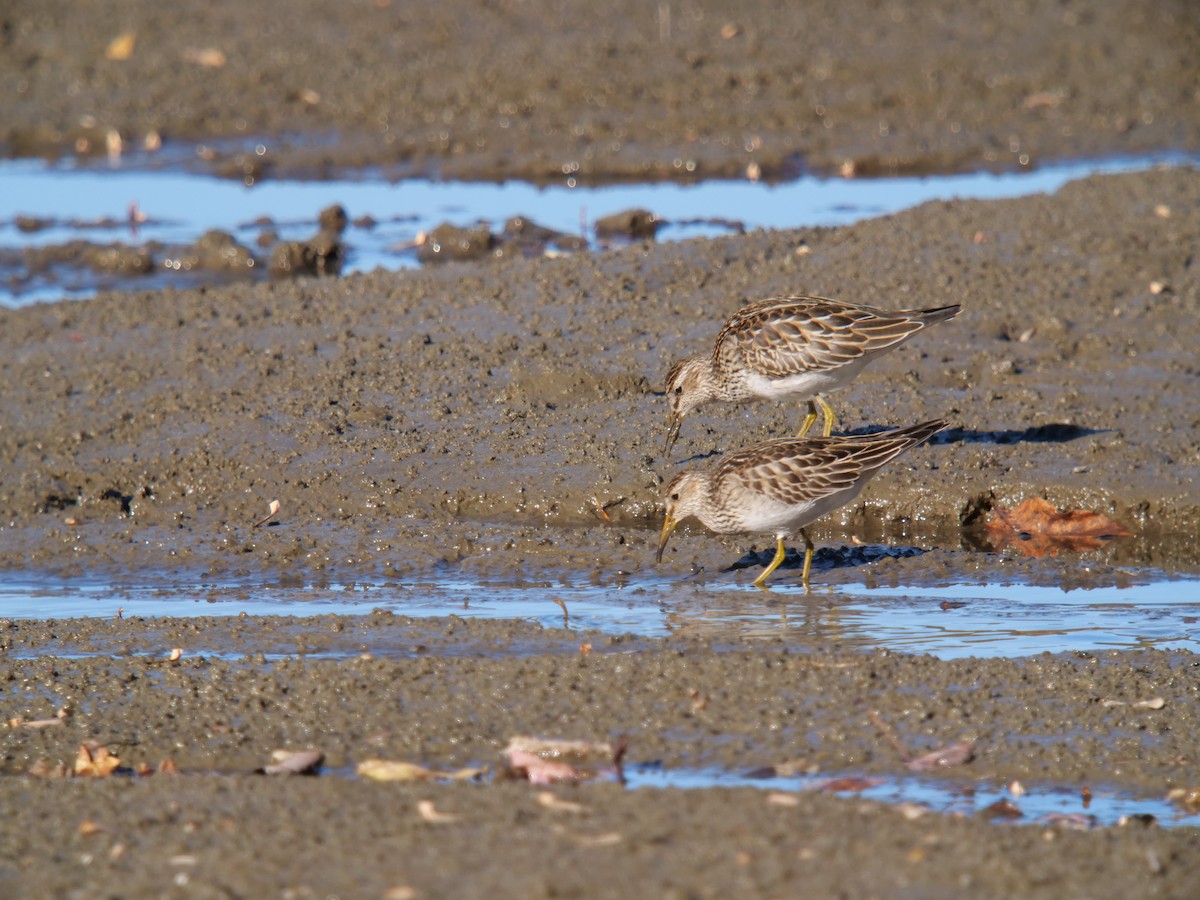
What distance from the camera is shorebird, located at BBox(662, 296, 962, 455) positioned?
9.38m

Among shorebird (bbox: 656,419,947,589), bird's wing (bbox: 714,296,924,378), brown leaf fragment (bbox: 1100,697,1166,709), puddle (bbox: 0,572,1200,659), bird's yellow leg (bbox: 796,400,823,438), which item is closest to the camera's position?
brown leaf fragment (bbox: 1100,697,1166,709)

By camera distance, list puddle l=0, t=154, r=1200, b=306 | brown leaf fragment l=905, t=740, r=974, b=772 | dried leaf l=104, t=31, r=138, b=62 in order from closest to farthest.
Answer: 1. brown leaf fragment l=905, t=740, r=974, b=772
2. puddle l=0, t=154, r=1200, b=306
3. dried leaf l=104, t=31, r=138, b=62

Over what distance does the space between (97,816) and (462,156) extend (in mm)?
13685

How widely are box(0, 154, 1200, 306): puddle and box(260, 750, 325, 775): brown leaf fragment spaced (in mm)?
8569

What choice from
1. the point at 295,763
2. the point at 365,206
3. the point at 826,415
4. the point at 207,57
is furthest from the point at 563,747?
the point at 207,57

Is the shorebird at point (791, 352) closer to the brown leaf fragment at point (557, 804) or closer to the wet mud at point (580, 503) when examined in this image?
the wet mud at point (580, 503)

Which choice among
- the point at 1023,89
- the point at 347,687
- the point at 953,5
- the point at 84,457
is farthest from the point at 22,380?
the point at 953,5

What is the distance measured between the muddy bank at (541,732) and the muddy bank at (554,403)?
161 centimetres

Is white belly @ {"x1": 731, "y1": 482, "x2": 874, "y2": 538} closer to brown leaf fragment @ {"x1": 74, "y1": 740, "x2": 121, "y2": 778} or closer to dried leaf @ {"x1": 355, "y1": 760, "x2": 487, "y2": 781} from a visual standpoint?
dried leaf @ {"x1": 355, "y1": 760, "x2": 487, "y2": 781}

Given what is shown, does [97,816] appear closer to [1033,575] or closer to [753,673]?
[753,673]

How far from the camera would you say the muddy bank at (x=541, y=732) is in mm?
5137

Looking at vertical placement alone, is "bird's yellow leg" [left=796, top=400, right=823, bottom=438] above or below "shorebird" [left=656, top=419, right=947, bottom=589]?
above

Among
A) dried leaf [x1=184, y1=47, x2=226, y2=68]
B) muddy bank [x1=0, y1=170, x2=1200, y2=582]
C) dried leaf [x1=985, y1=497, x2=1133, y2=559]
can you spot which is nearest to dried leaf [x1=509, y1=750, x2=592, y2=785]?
muddy bank [x1=0, y1=170, x2=1200, y2=582]

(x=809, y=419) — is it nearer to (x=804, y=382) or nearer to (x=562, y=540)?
(x=804, y=382)
